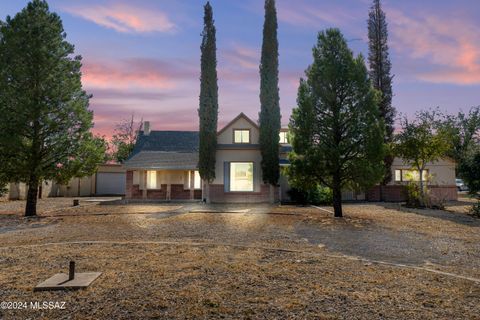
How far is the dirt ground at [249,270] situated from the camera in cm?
482

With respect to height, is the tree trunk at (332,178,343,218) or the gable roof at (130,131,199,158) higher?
the gable roof at (130,131,199,158)

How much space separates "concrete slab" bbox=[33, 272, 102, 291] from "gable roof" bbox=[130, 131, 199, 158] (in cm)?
2294

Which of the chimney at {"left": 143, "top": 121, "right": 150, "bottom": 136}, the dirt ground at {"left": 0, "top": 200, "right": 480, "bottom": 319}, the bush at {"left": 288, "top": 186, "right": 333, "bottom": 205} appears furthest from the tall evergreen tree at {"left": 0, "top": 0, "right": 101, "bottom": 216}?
the chimney at {"left": 143, "top": 121, "right": 150, "bottom": 136}

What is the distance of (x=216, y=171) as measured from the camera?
23.5 meters

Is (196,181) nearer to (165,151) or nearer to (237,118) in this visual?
(165,151)

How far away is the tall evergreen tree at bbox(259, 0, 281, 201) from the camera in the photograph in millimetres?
22672

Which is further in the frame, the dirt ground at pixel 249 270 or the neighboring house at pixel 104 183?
the neighboring house at pixel 104 183

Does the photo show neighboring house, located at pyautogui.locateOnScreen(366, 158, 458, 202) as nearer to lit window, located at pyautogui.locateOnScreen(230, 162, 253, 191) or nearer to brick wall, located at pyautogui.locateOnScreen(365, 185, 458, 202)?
brick wall, located at pyautogui.locateOnScreen(365, 185, 458, 202)

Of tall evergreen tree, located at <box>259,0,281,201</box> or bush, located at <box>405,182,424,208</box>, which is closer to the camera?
bush, located at <box>405,182,424,208</box>

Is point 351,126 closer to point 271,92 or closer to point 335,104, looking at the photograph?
point 335,104

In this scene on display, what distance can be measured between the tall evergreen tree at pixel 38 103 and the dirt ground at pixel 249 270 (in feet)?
16.1

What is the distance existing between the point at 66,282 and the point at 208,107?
18.5m

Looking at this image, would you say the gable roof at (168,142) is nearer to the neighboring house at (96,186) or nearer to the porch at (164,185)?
the porch at (164,185)

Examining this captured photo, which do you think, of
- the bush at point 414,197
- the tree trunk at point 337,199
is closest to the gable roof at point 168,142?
the tree trunk at point 337,199
